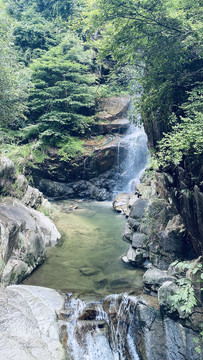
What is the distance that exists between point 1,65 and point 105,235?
7.52 meters

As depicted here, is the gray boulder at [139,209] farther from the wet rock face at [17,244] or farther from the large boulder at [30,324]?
the large boulder at [30,324]

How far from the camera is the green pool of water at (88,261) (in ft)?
19.8

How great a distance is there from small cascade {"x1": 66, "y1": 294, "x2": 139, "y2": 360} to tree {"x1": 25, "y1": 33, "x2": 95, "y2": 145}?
1329 cm

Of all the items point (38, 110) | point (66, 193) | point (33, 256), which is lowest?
point (66, 193)

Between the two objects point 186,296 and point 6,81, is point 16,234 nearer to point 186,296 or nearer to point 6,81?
point 186,296

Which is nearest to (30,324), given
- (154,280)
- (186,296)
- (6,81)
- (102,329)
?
(102,329)

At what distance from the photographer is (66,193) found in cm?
1681

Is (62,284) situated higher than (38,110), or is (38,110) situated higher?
(38,110)

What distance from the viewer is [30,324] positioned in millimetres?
4121

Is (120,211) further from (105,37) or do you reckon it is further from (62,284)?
(105,37)

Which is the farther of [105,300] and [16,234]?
[16,234]

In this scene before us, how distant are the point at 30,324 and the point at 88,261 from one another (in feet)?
11.3

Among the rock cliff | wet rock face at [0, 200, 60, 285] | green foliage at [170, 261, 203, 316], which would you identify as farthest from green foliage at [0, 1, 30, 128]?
green foliage at [170, 261, 203, 316]

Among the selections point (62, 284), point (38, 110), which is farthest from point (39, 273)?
point (38, 110)
